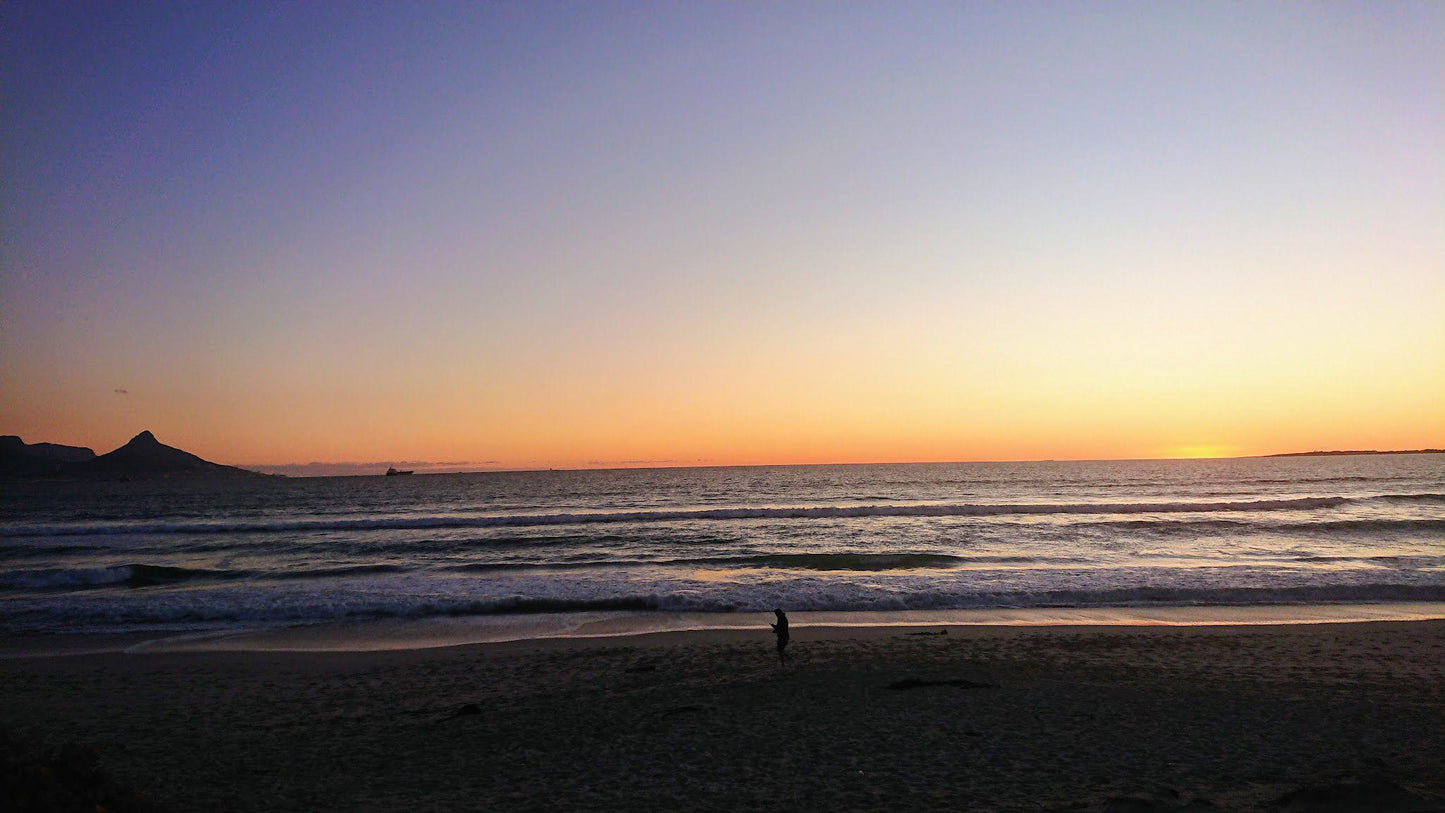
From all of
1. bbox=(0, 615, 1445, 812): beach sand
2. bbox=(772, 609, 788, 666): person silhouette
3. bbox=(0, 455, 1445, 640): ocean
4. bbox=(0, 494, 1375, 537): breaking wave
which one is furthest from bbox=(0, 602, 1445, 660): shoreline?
bbox=(0, 494, 1375, 537): breaking wave

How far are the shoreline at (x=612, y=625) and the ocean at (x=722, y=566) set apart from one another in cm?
15

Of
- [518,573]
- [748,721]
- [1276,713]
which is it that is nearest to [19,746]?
[748,721]

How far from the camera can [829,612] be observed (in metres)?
18.2

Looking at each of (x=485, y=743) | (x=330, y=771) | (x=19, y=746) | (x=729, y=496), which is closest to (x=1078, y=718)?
(x=485, y=743)

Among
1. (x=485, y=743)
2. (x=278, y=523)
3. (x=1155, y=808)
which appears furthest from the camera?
(x=278, y=523)

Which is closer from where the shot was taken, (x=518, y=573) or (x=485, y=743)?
(x=485, y=743)

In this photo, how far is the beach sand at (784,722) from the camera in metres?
7.02

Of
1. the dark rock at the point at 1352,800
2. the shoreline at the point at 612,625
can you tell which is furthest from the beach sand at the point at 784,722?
the shoreline at the point at 612,625

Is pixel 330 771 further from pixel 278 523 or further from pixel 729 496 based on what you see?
pixel 729 496

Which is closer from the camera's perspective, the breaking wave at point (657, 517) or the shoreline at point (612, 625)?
the shoreline at point (612, 625)

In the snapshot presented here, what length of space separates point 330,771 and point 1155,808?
8218 mm

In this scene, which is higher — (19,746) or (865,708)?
(19,746)

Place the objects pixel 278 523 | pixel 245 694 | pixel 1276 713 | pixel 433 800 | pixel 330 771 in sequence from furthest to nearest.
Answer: pixel 278 523, pixel 245 694, pixel 1276 713, pixel 330 771, pixel 433 800

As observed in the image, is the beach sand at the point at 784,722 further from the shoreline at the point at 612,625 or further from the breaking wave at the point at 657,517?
the breaking wave at the point at 657,517
